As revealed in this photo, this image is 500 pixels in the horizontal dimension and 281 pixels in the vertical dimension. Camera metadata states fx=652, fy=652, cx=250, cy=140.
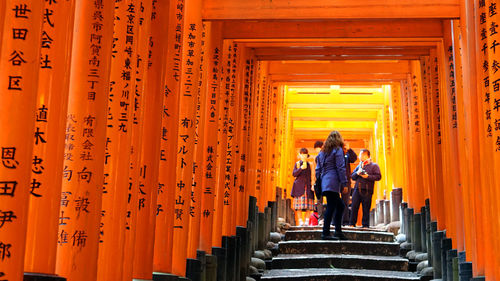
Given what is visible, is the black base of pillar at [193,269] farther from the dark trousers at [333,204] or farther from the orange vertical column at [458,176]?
the dark trousers at [333,204]

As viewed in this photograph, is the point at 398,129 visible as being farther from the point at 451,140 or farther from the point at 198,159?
the point at 198,159

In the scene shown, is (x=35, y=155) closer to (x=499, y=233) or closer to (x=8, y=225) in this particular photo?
(x=8, y=225)

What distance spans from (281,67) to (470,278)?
6203 millimetres

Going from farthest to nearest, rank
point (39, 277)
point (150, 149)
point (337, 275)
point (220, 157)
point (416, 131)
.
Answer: point (416, 131) → point (337, 275) → point (220, 157) → point (150, 149) → point (39, 277)

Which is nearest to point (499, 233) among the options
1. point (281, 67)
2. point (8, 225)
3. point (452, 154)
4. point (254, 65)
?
point (452, 154)

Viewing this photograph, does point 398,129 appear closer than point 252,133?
No

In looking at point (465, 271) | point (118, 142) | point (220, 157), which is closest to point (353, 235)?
point (220, 157)

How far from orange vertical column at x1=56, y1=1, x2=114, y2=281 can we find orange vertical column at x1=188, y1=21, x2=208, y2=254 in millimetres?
2417

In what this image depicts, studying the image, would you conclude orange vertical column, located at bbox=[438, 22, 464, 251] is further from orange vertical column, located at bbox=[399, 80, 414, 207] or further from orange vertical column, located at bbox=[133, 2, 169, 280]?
orange vertical column, located at bbox=[133, 2, 169, 280]

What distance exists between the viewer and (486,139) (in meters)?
5.36

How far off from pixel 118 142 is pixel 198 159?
2.48 meters

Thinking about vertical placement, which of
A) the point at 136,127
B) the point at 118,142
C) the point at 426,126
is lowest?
the point at 118,142

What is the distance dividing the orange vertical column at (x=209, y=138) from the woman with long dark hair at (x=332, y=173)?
2659mm

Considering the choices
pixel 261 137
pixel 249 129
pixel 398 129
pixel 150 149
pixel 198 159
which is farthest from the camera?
pixel 398 129
